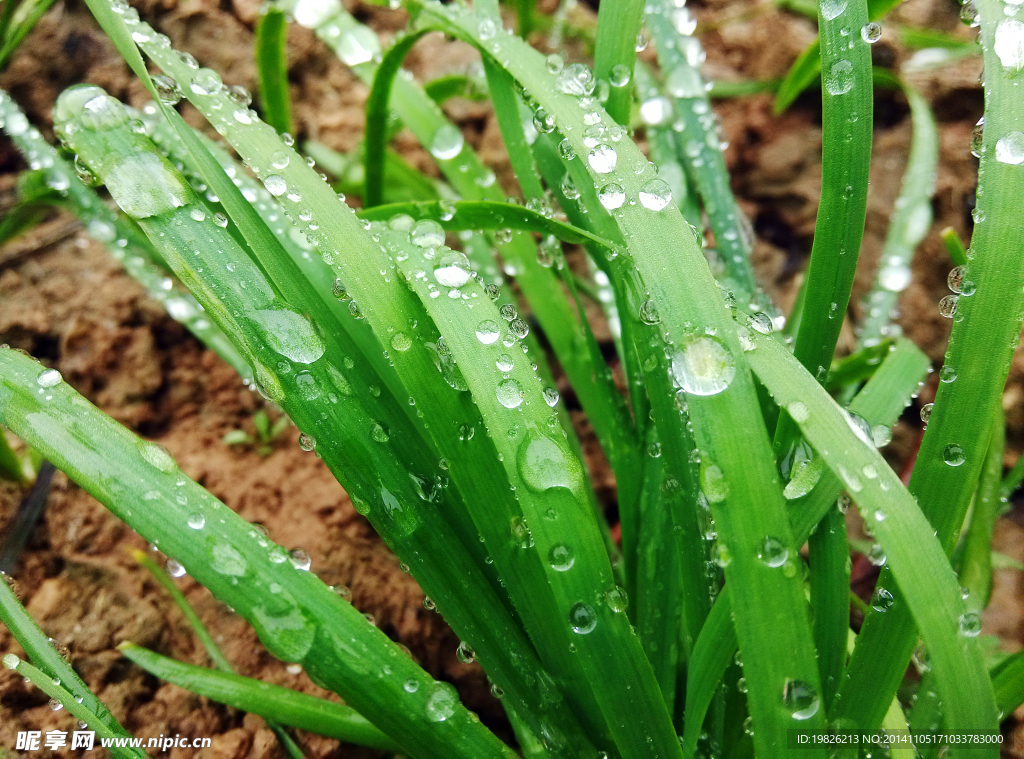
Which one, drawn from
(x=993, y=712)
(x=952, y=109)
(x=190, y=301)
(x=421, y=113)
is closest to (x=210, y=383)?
(x=190, y=301)

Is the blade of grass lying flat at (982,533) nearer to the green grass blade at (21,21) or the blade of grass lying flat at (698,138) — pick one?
the blade of grass lying flat at (698,138)

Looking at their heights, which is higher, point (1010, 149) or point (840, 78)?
point (840, 78)

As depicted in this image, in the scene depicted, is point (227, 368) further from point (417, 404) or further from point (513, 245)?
point (417, 404)

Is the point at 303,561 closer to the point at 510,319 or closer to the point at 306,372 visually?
the point at 306,372

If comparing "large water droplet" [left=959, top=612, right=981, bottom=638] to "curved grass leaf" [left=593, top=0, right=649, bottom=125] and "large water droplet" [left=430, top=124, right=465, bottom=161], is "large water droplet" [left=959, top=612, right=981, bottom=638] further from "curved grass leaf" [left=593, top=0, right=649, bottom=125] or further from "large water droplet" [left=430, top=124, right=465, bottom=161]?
"large water droplet" [left=430, top=124, right=465, bottom=161]

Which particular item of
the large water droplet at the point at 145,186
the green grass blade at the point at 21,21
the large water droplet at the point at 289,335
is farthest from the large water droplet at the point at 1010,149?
the green grass blade at the point at 21,21

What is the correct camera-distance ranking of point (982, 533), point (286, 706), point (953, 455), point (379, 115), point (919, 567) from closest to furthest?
point (919, 567), point (953, 455), point (286, 706), point (982, 533), point (379, 115)

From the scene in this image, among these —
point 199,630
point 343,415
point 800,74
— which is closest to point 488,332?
point 343,415
